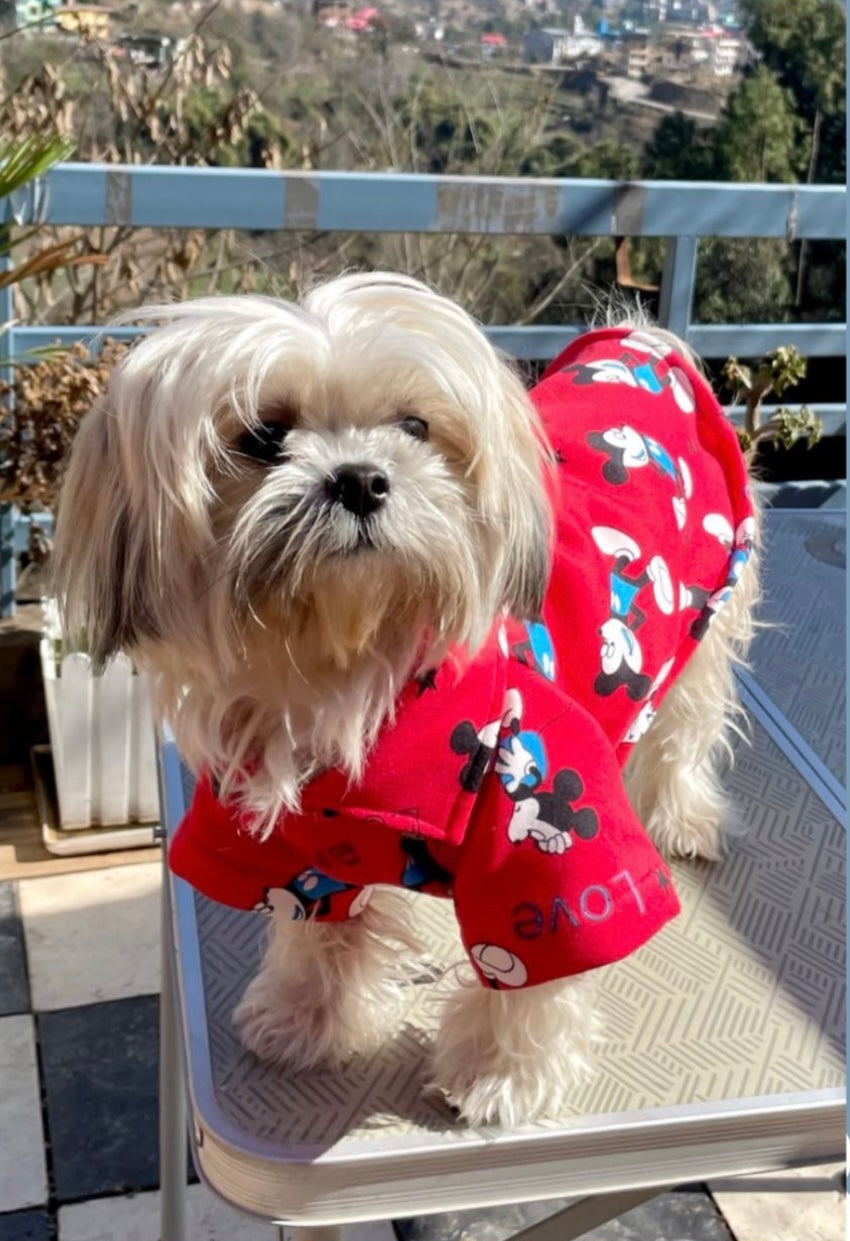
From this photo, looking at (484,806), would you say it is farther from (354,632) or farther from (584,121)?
(584,121)

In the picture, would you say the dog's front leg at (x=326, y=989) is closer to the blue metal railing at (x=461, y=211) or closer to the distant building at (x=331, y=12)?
the blue metal railing at (x=461, y=211)

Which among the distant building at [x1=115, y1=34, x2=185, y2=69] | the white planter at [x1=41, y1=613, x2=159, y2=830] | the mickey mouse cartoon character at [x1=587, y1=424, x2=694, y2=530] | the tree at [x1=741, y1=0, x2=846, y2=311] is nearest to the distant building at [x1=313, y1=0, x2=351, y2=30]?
the distant building at [x1=115, y1=34, x2=185, y2=69]

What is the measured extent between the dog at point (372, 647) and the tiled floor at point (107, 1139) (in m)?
0.70

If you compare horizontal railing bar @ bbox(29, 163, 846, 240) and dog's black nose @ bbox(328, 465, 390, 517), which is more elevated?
dog's black nose @ bbox(328, 465, 390, 517)

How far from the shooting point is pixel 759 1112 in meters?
1.03

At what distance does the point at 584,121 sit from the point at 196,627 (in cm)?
254

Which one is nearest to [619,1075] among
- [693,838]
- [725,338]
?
[693,838]

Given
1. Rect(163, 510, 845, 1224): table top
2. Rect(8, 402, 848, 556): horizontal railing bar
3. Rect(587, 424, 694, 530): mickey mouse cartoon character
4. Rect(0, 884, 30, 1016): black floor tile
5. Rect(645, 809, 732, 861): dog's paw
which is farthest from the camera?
Rect(8, 402, 848, 556): horizontal railing bar

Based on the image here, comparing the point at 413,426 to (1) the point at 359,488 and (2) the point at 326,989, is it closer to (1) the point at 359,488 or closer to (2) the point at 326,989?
(1) the point at 359,488

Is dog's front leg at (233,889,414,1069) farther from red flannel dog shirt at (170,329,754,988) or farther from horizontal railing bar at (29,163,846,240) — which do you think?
horizontal railing bar at (29,163,846,240)

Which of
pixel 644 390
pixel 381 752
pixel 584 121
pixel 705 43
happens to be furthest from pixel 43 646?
pixel 705 43

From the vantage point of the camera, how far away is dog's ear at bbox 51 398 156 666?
37.0 inches

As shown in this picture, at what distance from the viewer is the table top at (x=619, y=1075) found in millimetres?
1007

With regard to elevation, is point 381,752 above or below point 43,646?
above
